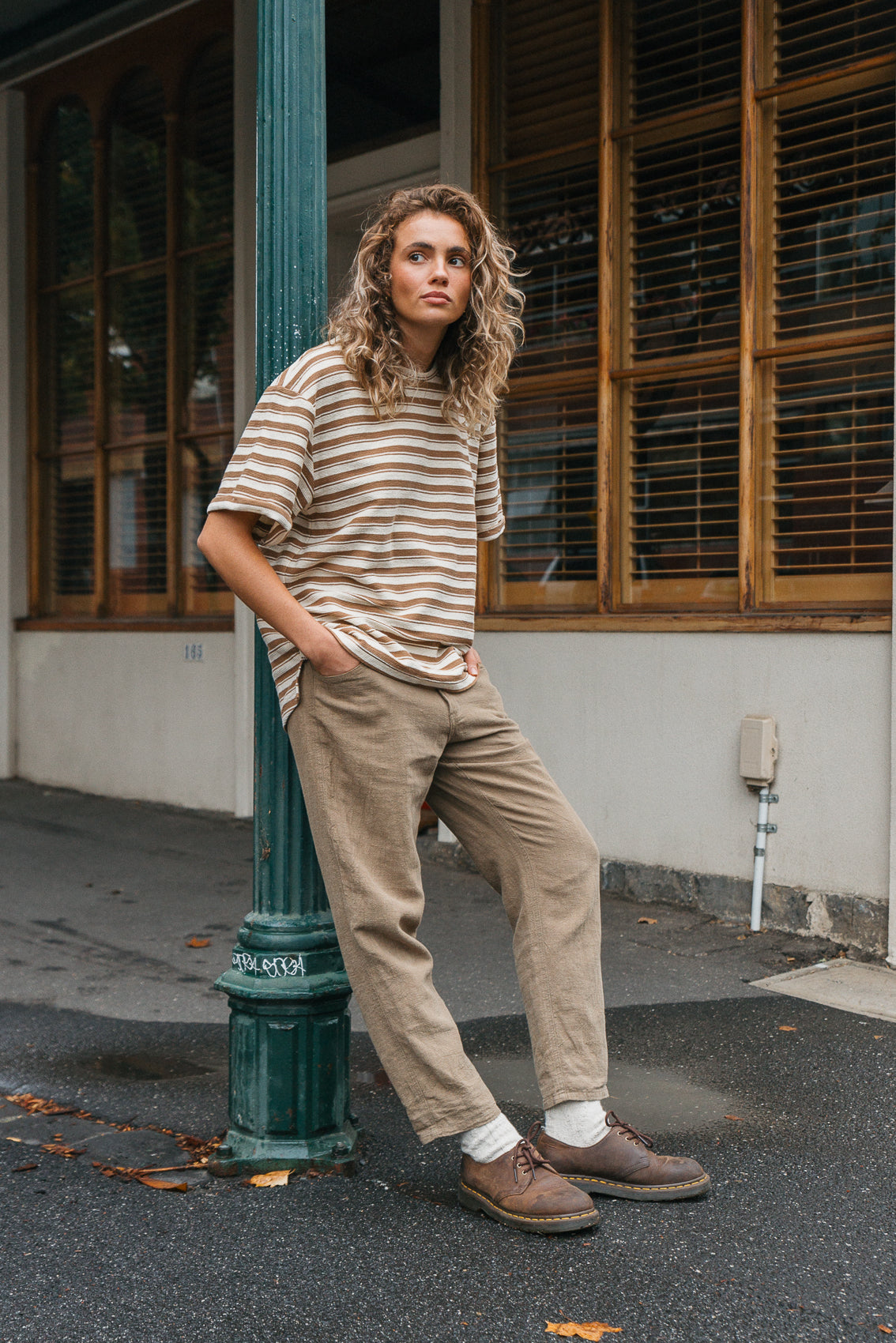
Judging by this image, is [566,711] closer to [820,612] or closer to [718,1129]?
[820,612]

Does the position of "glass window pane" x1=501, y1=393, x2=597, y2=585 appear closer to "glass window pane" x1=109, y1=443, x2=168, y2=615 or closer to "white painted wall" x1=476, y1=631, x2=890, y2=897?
"white painted wall" x1=476, y1=631, x2=890, y2=897

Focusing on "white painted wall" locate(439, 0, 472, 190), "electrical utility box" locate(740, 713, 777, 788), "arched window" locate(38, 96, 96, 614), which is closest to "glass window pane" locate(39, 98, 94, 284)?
"arched window" locate(38, 96, 96, 614)

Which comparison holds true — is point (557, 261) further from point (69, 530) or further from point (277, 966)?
point (69, 530)

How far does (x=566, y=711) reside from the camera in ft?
21.1

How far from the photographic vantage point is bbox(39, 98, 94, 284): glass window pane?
10.0m

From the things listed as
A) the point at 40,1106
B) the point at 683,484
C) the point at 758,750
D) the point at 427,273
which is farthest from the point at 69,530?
the point at 427,273

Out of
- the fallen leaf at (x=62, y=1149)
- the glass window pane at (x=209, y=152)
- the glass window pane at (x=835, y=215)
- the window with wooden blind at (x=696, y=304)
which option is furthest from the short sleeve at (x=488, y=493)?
the glass window pane at (x=209, y=152)

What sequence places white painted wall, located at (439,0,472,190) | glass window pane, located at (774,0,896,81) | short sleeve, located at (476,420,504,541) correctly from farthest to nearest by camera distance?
white painted wall, located at (439,0,472,190) < glass window pane, located at (774,0,896,81) < short sleeve, located at (476,420,504,541)

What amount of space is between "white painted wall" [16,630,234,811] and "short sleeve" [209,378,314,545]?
5.90 metres

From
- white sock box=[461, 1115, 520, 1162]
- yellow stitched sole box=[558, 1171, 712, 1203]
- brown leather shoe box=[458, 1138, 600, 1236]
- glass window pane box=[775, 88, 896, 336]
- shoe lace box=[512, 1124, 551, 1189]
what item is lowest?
yellow stitched sole box=[558, 1171, 712, 1203]

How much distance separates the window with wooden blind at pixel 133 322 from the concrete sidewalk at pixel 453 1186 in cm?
437

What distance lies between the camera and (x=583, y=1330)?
2.40 m

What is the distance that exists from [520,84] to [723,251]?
1.68 meters

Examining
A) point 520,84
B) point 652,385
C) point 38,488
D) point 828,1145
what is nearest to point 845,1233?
point 828,1145
